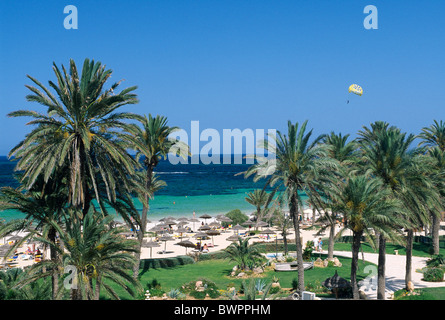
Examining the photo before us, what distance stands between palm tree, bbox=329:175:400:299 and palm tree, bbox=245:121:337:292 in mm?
1698

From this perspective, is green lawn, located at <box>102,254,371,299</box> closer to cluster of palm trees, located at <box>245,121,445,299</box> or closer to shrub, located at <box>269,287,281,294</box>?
shrub, located at <box>269,287,281,294</box>

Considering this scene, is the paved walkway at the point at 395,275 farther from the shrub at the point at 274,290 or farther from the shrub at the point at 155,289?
the shrub at the point at 155,289

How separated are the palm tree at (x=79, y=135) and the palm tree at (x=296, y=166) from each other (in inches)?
313

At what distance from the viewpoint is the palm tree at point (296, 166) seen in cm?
2173

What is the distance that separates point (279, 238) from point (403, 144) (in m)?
30.8

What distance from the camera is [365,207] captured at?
20094 millimetres

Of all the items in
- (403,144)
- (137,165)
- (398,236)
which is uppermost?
(403,144)

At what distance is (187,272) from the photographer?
104ft

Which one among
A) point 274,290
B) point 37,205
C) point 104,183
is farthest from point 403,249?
point 37,205

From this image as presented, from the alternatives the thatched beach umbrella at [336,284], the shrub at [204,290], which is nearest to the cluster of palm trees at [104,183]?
the thatched beach umbrella at [336,284]

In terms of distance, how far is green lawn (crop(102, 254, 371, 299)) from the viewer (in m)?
26.5

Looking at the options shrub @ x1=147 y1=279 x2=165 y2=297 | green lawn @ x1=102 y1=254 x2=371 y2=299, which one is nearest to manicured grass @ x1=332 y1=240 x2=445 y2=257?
green lawn @ x1=102 y1=254 x2=371 y2=299
